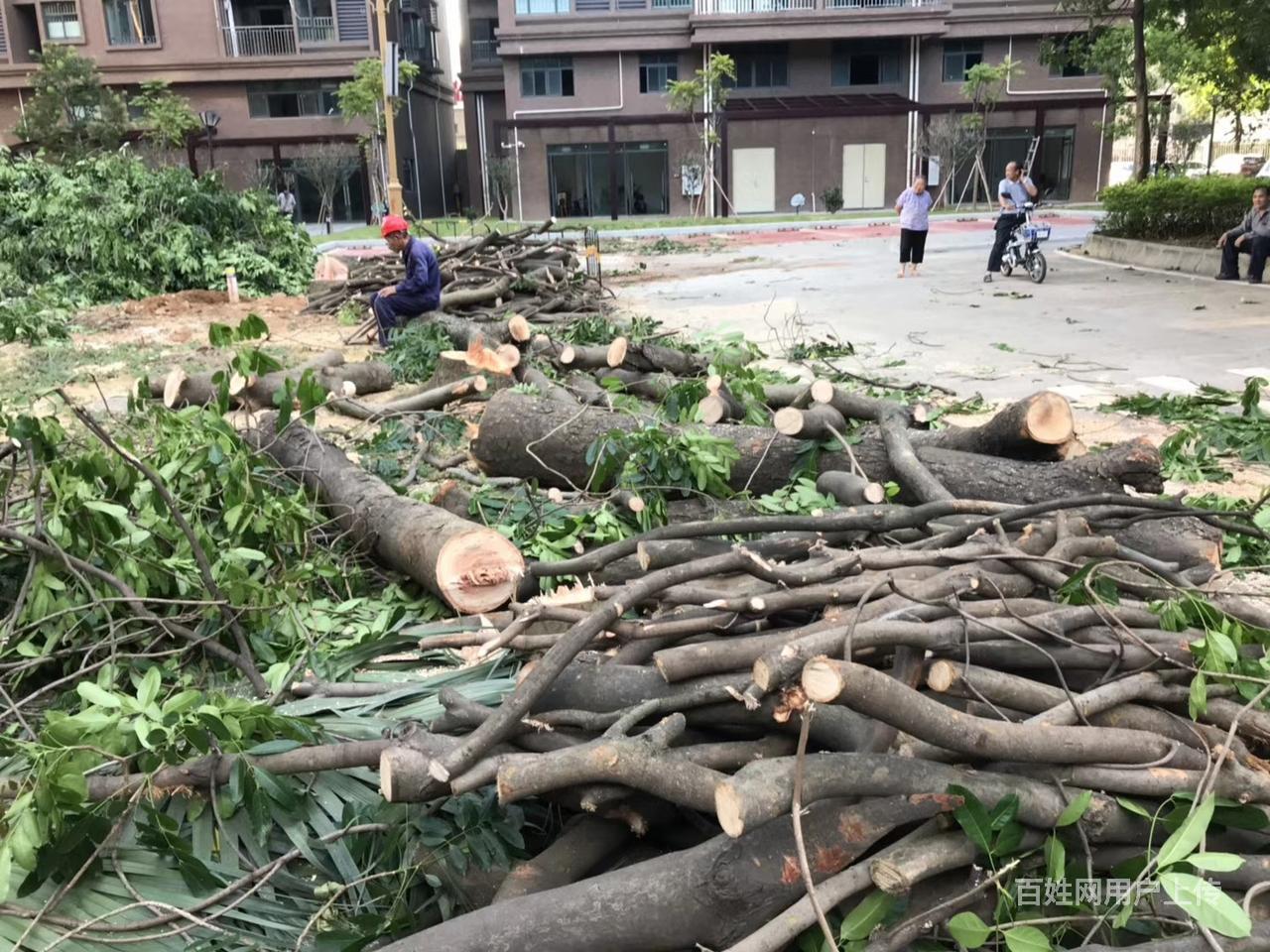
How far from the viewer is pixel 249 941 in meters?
2.38

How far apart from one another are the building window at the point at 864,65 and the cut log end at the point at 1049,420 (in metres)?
39.3

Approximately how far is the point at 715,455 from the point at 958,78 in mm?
40201

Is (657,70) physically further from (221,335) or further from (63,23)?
(221,335)

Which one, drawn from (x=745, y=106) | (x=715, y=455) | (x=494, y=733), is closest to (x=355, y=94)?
(x=745, y=106)

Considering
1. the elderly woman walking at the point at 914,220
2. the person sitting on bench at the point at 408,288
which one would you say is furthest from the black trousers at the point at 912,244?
the person sitting on bench at the point at 408,288

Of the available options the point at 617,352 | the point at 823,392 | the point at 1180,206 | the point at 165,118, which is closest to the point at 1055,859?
the point at 823,392

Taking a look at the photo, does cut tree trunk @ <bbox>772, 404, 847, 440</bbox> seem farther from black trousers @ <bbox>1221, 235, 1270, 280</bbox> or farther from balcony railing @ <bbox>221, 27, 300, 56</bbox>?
balcony railing @ <bbox>221, 27, 300, 56</bbox>

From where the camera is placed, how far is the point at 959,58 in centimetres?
3931

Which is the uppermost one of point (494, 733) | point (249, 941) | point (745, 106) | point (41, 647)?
point (745, 106)

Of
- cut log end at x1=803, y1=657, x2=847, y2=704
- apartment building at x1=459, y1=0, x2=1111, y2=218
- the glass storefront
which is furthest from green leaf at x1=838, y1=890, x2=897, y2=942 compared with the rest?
the glass storefront

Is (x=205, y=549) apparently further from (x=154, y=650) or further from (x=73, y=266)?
(x=73, y=266)

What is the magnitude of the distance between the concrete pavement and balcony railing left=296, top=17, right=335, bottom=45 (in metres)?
25.9

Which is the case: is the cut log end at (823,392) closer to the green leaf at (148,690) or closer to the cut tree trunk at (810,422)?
the cut tree trunk at (810,422)

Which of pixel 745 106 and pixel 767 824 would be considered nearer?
pixel 767 824
